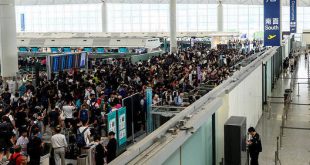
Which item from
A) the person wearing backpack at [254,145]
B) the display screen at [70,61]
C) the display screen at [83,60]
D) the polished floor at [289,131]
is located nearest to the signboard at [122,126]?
the person wearing backpack at [254,145]

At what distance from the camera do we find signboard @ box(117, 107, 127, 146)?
11.8 meters

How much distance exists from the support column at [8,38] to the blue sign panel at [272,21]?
43.5 feet

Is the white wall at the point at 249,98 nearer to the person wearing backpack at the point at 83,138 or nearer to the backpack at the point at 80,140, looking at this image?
the person wearing backpack at the point at 83,138

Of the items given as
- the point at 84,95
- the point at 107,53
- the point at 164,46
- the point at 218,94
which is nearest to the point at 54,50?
the point at 107,53

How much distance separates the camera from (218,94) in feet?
33.3

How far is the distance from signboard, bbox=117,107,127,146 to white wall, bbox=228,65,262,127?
9.41 feet

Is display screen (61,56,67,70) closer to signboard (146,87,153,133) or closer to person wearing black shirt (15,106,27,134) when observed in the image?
signboard (146,87,153,133)

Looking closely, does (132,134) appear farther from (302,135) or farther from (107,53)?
(107,53)

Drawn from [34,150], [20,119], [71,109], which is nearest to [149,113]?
[71,109]

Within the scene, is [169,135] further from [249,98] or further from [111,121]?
[249,98]

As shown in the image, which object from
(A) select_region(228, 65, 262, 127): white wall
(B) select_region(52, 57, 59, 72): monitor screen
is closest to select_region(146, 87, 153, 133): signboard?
(A) select_region(228, 65, 262, 127): white wall

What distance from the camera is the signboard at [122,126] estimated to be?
38.7 ft

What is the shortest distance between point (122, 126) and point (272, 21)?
13779 millimetres

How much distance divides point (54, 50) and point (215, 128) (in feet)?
109
